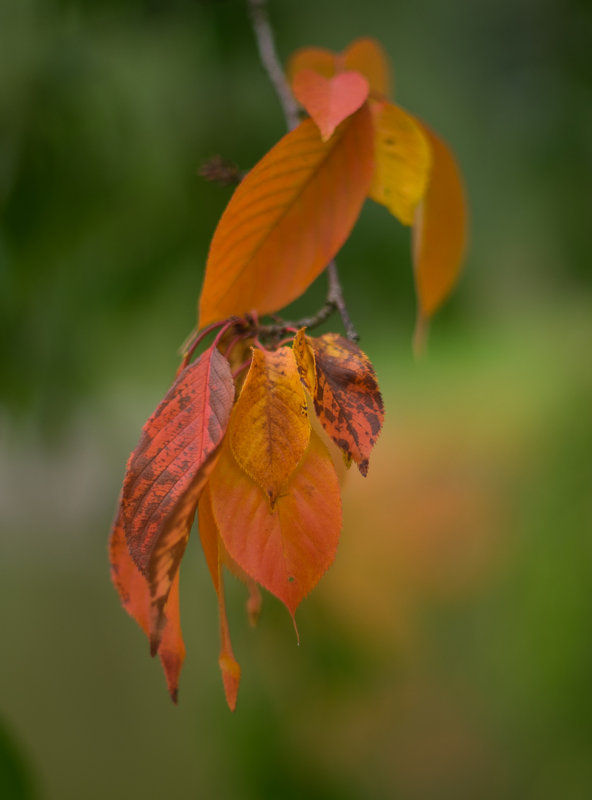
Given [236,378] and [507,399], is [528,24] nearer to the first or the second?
[507,399]

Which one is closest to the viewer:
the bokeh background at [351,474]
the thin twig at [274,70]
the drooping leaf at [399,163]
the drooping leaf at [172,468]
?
the drooping leaf at [172,468]

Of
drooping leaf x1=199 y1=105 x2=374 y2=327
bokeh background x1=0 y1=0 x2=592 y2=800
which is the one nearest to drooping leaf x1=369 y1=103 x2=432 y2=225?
drooping leaf x1=199 y1=105 x2=374 y2=327

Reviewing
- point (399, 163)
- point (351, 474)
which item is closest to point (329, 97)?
point (399, 163)

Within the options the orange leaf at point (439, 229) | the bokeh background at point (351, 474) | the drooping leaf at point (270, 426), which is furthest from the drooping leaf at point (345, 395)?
the bokeh background at point (351, 474)

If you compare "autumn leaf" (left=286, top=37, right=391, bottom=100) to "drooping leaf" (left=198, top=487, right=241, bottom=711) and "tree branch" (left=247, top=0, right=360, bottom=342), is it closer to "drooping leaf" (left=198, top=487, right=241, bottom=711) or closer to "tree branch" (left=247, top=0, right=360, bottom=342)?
"tree branch" (left=247, top=0, right=360, bottom=342)

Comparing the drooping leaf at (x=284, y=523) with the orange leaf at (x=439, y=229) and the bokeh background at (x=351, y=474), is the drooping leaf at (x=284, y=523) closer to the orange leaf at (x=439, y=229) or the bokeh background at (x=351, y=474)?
the orange leaf at (x=439, y=229)

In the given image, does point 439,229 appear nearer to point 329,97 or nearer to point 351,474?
point 329,97
